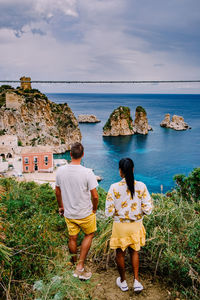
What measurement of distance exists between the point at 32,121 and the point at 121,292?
48838 millimetres

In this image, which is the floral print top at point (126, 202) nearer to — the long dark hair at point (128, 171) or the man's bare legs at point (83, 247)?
the long dark hair at point (128, 171)

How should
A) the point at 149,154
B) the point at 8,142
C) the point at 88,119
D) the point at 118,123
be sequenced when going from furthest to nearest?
the point at 88,119 < the point at 118,123 < the point at 149,154 < the point at 8,142

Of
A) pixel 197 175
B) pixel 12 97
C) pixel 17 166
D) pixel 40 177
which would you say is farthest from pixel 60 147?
pixel 197 175

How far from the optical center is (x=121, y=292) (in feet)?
8.62

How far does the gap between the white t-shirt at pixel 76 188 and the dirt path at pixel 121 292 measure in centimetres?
86

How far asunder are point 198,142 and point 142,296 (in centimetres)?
6112

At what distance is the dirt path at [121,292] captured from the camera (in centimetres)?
254

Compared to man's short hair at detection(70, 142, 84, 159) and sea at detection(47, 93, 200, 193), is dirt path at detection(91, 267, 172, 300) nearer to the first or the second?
man's short hair at detection(70, 142, 84, 159)

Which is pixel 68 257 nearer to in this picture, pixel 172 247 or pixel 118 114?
pixel 172 247

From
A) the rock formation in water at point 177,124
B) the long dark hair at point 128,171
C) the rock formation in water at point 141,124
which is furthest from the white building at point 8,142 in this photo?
the rock formation in water at point 177,124

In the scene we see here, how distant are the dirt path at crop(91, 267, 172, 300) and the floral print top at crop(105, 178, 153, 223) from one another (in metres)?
0.89

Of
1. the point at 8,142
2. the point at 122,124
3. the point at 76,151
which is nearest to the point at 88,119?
the point at 122,124

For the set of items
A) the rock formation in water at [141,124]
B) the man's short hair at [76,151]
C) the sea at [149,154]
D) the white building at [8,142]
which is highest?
the man's short hair at [76,151]

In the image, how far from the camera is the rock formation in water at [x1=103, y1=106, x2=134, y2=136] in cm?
6638
